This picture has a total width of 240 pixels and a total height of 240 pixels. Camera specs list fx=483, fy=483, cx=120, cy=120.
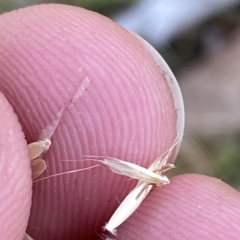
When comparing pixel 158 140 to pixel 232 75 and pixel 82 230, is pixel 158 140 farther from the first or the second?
pixel 232 75

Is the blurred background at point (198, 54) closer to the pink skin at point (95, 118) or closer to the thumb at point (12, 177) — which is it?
the pink skin at point (95, 118)

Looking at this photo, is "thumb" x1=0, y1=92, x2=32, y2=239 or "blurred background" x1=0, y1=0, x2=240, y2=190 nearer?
"thumb" x1=0, y1=92, x2=32, y2=239

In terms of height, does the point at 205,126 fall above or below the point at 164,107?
below

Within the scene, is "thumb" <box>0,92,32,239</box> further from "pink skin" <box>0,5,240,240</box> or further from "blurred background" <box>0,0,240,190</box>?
"blurred background" <box>0,0,240,190</box>

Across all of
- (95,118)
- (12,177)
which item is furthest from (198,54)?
(12,177)

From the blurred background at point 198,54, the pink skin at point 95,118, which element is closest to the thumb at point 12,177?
the pink skin at point 95,118

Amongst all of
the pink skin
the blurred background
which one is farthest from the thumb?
the blurred background

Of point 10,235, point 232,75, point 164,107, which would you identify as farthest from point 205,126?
point 10,235

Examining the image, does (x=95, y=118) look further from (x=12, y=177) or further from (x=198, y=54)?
(x=198, y=54)
